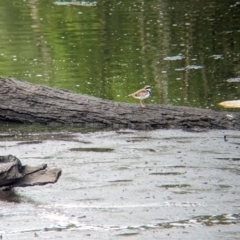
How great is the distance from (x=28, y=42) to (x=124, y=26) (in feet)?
15.0

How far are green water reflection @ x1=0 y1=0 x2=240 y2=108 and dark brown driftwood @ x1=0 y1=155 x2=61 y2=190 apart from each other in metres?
6.59

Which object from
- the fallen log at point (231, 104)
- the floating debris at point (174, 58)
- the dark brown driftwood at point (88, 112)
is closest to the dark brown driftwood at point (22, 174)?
the dark brown driftwood at point (88, 112)

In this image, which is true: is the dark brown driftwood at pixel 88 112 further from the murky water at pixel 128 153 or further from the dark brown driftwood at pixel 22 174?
the dark brown driftwood at pixel 22 174

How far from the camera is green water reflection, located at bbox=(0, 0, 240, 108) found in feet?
58.8

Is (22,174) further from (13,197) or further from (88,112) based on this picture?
(88,112)

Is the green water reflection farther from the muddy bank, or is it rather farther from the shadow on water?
the shadow on water

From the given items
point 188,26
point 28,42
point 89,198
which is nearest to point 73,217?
point 89,198

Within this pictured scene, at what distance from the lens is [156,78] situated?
61.9ft

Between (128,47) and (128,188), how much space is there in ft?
45.9

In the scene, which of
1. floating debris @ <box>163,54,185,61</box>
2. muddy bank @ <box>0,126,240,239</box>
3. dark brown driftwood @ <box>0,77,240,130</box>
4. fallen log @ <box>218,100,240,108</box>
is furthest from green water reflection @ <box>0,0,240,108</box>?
muddy bank @ <box>0,126,240,239</box>

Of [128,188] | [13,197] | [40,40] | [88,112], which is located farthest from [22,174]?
[40,40]

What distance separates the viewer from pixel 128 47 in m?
23.9

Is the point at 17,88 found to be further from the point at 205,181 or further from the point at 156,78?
the point at 156,78

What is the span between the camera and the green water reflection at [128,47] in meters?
17.9
